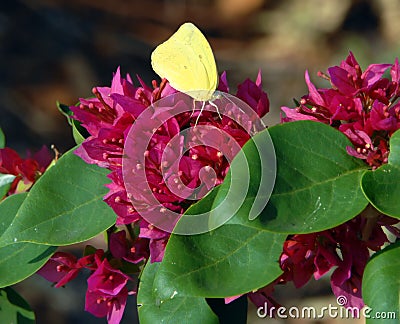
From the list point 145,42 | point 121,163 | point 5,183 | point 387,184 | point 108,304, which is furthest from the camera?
point 145,42

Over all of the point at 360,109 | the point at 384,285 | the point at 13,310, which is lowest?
the point at 13,310

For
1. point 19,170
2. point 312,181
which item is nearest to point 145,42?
point 19,170

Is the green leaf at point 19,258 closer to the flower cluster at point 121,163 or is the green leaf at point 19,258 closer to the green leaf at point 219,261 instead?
the flower cluster at point 121,163

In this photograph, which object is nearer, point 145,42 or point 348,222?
point 348,222

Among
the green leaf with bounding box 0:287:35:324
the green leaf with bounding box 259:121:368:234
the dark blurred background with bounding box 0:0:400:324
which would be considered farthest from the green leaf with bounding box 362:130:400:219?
the dark blurred background with bounding box 0:0:400:324

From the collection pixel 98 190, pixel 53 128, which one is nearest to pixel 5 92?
pixel 53 128

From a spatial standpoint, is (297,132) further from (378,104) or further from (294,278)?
(294,278)

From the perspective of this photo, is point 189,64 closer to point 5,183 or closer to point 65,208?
point 65,208
